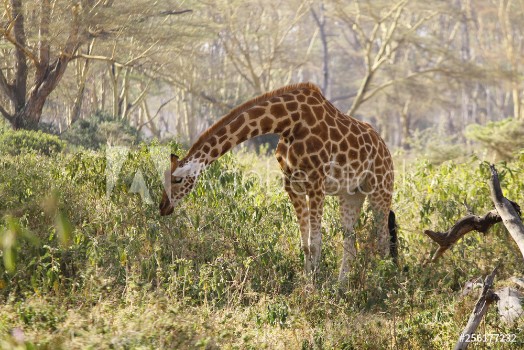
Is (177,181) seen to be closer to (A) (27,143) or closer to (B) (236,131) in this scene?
(B) (236,131)

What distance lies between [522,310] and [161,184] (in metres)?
3.69

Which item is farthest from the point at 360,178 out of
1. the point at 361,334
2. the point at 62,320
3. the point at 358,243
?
the point at 62,320

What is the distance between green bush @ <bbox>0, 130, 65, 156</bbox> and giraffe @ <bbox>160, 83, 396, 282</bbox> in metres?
6.97

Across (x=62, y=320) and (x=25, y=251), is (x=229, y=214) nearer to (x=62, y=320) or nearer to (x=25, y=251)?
(x=25, y=251)

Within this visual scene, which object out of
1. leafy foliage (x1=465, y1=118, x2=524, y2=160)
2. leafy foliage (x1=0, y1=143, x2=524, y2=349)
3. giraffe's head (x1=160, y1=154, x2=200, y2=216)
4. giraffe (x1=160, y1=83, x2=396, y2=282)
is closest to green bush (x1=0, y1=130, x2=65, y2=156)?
leafy foliage (x1=0, y1=143, x2=524, y2=349)

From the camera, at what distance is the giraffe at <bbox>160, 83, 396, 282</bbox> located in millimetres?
5762

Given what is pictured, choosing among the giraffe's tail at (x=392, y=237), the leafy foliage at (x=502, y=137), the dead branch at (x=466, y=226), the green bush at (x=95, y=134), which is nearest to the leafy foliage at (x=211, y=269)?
the giraffe's tail at (x=392, y=237)

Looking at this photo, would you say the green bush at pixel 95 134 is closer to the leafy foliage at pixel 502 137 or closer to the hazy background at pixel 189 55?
the hazy background at pixel 189 55

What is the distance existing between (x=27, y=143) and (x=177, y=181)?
789 centimetres

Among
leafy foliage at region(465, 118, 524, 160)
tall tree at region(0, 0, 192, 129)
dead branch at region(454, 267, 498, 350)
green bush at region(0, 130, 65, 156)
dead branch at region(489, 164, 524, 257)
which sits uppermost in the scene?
tall tree at region(0, 0, 192, 129)

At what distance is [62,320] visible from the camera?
15.1 feet

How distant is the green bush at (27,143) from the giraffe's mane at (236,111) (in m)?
7.01

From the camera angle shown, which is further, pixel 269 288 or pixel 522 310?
pixel 269 288

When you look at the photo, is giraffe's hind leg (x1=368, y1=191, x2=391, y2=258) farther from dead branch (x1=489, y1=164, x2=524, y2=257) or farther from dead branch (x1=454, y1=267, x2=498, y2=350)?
dead branch (x1=454, y1=267, x2=498, y2=350)
